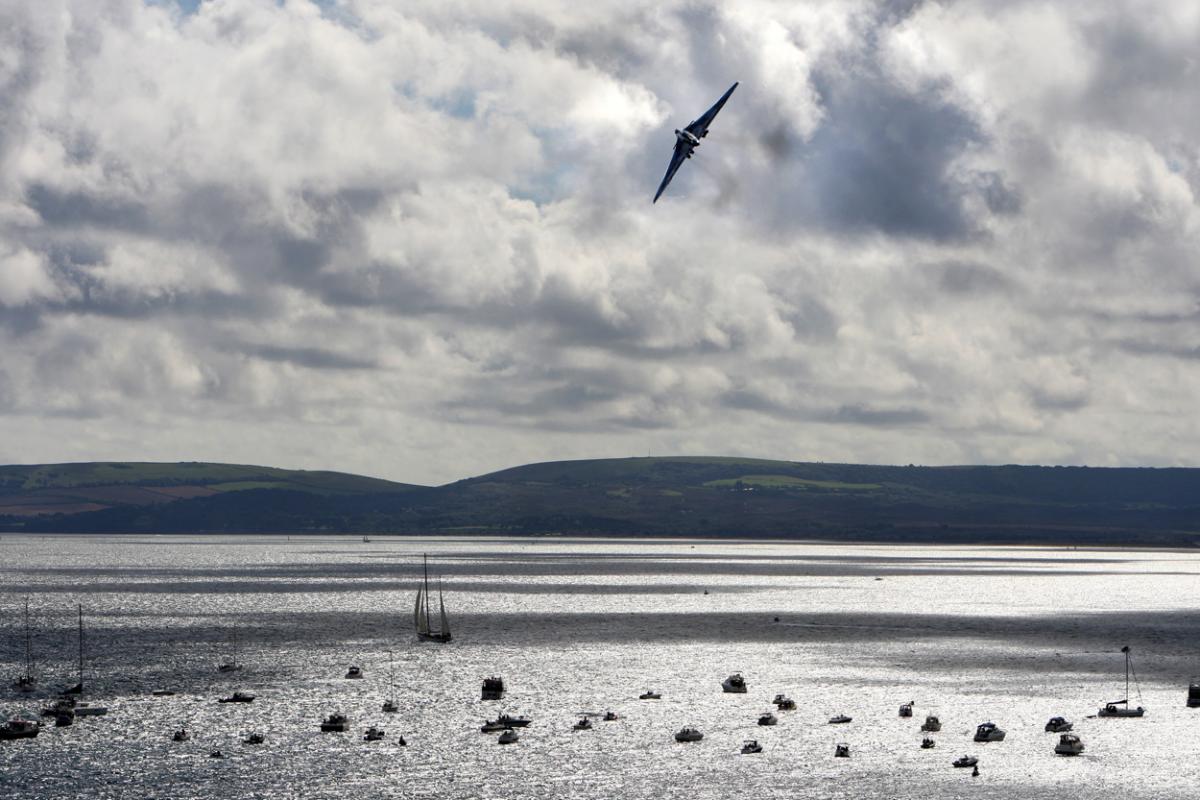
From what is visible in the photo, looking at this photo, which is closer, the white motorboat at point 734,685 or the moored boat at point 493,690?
the moored boat at point 493,690

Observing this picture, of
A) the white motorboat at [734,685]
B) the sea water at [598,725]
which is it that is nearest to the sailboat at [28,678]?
the sea water at [598,725]

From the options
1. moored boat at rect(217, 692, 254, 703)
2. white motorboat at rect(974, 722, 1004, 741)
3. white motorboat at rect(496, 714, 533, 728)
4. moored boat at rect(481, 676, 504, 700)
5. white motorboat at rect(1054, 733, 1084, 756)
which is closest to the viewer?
white motorboat at rect(1054, 733, 1084, 756)

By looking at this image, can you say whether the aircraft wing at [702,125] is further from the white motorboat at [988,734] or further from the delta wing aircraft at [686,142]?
the white motorboat at [988,734]

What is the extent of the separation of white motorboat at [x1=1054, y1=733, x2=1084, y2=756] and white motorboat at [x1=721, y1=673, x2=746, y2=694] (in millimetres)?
36406

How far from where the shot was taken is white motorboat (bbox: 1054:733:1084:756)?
10938 centimetres

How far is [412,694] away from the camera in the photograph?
461ft

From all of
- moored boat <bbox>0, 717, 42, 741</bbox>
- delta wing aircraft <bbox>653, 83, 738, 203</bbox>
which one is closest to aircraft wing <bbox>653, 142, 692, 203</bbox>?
delta wing aircraft <bbox>653, 83, 738, 203</bbox>

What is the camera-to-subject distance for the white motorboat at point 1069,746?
109 m

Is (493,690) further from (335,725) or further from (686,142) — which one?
(686,142)

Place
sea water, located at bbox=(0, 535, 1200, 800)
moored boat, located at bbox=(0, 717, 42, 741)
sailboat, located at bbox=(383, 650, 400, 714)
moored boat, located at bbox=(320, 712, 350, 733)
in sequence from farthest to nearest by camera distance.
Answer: sailboat, located at bbox=(383, 650, 400, 714)
moored boat, located at bbox=(320, 712, 350, 733)
moored boat, located at bbox=(0, 717, 42, 741)
sea water, located at bbox=(0, 535, 1200, 800)

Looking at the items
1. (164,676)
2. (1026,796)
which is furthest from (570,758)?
(164,676)

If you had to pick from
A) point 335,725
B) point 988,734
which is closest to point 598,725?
point 335,725

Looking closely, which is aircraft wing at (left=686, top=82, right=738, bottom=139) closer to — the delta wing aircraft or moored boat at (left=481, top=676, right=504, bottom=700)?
the delta wing aircraft

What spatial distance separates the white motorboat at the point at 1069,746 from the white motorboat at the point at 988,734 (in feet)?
15.4
